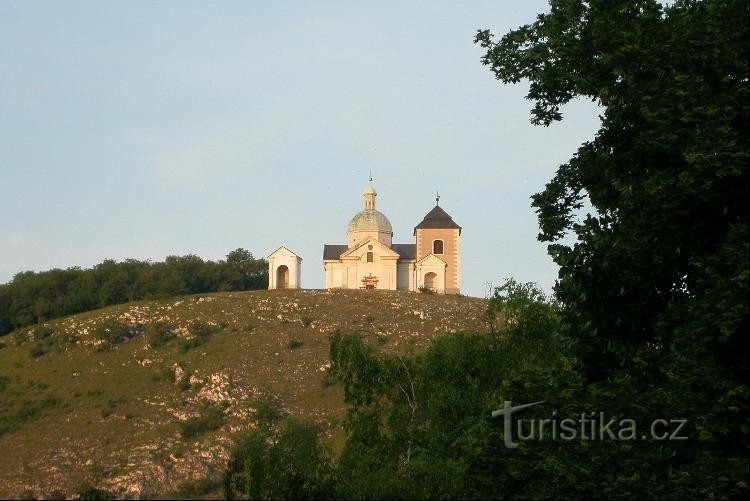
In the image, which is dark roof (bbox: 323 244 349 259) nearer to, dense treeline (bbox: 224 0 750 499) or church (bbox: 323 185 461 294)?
church (bbox: 323 185 461 294)

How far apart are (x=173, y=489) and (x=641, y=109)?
36.1 m

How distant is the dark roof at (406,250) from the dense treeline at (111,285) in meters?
14.0

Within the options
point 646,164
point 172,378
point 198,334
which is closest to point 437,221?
point 198,334

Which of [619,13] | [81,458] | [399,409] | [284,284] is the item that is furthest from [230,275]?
[619,13]

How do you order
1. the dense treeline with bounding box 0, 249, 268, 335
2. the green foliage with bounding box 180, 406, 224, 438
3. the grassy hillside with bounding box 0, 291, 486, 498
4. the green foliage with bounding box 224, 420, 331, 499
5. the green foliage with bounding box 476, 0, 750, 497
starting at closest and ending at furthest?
the green foliage with bounding box 476, 0, 750, 497, the green foliage with bounding box 224, 420, 331, 499, the grassy hillside with bounding box 0, 291, 486, 498, the green foliage with bounding box 180, 406, 224, 438, the dense treeline with bounding box 0, 249, 268, 335

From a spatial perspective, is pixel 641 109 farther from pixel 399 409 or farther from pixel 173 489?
pixel 173 489

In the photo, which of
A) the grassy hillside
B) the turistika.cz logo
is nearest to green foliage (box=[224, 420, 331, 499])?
the turistika.cz logo

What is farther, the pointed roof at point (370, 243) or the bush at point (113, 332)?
the pointed roof at point (370, 243)

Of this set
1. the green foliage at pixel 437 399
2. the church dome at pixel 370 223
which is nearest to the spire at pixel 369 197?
the church dome at pixel 370 223

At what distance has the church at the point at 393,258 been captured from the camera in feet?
293

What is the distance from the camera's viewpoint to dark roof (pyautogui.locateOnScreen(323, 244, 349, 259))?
91887mm

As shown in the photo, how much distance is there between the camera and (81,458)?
2138 inches

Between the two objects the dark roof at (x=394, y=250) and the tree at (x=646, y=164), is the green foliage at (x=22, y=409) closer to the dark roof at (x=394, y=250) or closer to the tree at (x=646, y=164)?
the dark roof at (x=394, y=250)

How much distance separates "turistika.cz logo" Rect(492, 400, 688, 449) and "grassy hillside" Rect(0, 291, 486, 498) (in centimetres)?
2717
